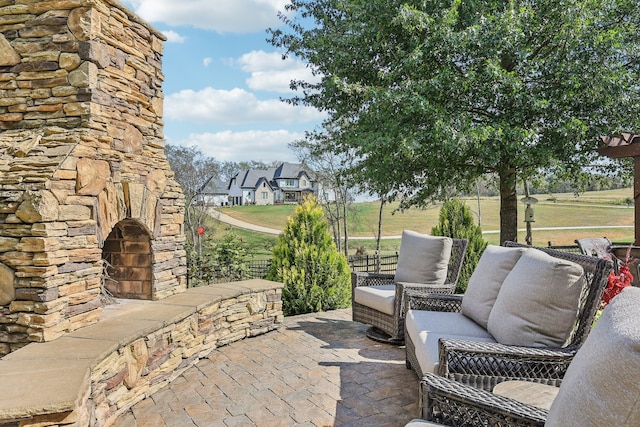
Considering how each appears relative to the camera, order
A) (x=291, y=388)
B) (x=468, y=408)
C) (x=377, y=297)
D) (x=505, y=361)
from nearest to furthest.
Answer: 1. (x=468, y=408)
2. (x=505, y=361)
3. (x=291, y=388)
4. (x=377, y=297)

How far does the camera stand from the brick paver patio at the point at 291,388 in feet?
9.01

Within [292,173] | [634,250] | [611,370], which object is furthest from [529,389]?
[292,173]

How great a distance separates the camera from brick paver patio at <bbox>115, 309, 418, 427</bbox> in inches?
108

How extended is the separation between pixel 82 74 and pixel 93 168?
722 millimetres

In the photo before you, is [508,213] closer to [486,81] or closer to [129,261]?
[486,81]

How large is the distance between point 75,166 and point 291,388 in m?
2.26

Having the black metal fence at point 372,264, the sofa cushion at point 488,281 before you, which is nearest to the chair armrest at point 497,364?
the sofa cushion at point 488,281

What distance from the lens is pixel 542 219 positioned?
18891 millimetres

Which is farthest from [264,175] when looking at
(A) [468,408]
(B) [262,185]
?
(A) [468,408]

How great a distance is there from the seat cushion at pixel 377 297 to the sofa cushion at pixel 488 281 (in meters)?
1.04

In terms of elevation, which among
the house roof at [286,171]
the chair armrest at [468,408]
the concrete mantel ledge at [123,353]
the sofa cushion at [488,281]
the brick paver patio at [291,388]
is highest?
the house roof at [286,171]

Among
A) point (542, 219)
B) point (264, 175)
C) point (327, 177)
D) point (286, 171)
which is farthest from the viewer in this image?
point (264, 175)

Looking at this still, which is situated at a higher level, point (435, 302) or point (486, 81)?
point (486, 81)

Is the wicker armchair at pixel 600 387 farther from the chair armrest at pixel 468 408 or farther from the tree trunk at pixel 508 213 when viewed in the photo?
the tree trunk at pixel 508 213
